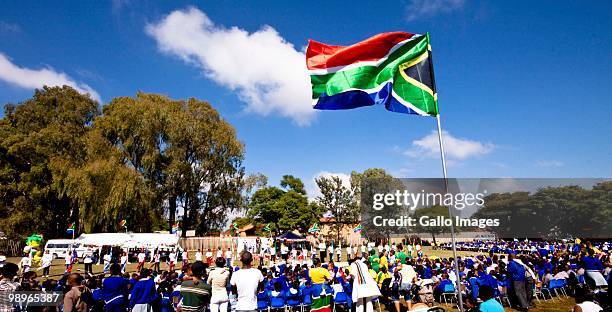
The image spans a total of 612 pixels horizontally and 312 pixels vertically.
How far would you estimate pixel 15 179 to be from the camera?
39.5 metres

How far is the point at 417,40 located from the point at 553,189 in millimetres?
75048

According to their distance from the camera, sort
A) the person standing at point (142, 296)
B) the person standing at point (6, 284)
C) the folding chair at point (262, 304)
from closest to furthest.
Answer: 1. the person standing at point (6, 284)
2. the person standing at point (142, 296)
3. the folding chair at point (262, 304)

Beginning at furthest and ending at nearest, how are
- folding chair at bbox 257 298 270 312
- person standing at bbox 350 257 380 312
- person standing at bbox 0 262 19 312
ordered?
folding chair at bbox 257 298 270 312, person standing at bbox 350 257 380 312, person standing at bbox 0 262 19 312

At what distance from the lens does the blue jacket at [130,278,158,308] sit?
8.78 m

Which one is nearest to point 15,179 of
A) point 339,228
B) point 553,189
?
point 339,228

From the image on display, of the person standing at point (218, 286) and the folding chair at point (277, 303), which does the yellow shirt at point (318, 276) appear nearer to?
the folding chair at point (277, 303)

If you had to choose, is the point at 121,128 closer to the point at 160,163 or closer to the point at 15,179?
the point at 160,163

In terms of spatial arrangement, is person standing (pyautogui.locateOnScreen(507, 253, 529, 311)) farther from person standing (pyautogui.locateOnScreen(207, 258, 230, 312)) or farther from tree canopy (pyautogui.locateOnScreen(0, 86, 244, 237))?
tree canopy (pyautogui.locateOnScreen(0, 86, 244, 237))

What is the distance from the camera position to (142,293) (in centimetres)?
885

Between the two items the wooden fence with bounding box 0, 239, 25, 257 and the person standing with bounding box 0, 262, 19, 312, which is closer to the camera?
the person standing with bounding box 0, 262, 19, 312

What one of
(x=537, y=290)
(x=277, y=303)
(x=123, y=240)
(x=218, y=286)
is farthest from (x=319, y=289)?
(x=123, y=240)

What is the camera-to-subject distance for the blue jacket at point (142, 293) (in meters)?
8.78

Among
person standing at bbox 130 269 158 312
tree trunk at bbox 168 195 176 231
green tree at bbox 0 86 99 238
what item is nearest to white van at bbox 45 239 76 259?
green tree at bbox 0 86 99 238

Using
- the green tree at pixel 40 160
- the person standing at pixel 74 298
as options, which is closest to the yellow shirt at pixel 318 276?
the person standing at pixel 74 298
